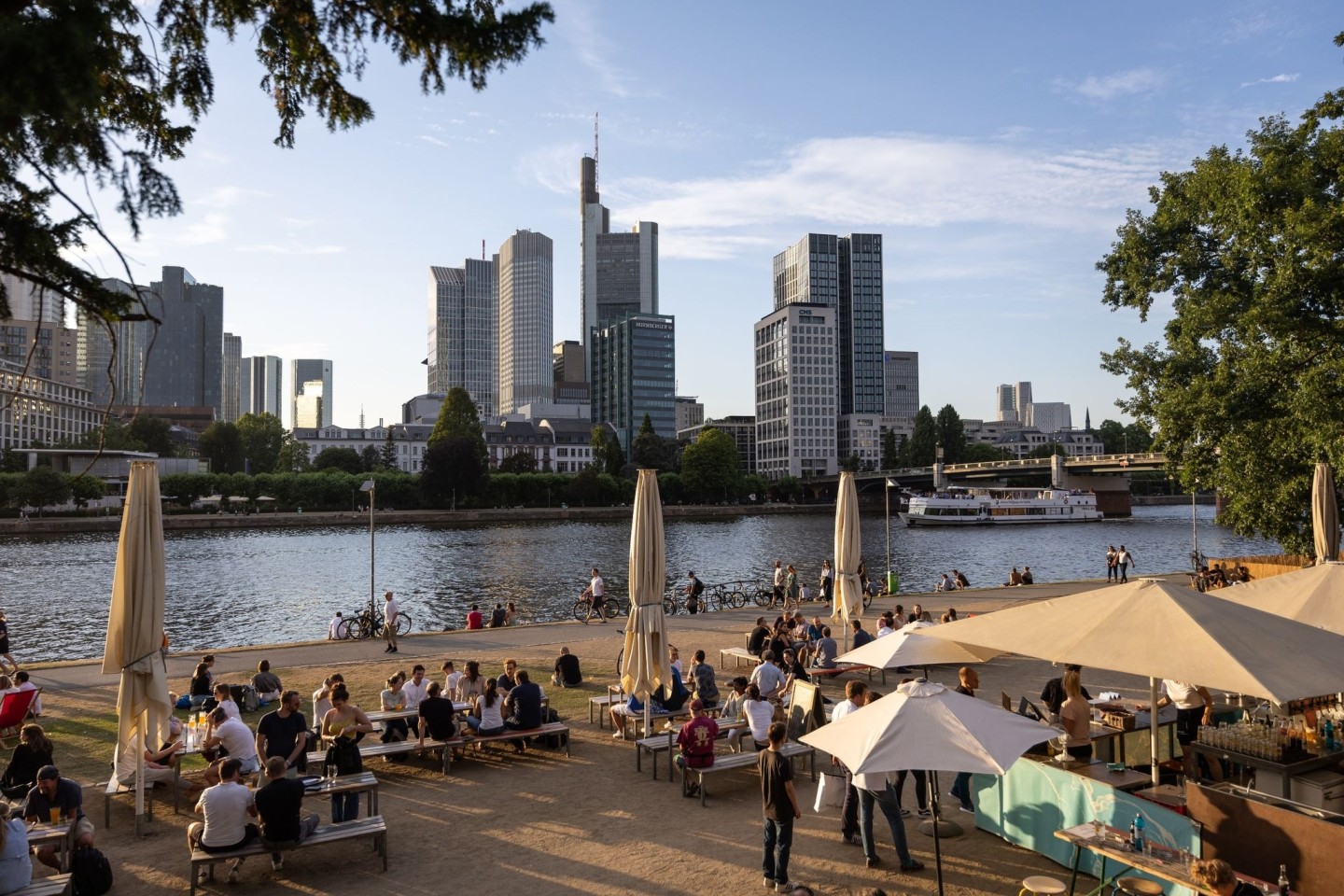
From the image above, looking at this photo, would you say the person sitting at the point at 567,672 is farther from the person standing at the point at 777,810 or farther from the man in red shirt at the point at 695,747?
the person standing at the point at 777,810

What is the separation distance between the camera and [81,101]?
4.02 meters

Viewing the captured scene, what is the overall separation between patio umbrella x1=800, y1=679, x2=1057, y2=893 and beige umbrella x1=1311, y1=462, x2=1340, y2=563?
13228mm

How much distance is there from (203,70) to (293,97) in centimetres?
60

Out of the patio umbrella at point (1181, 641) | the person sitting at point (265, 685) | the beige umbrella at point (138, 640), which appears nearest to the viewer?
the patio umbrella at point (1181, 641)

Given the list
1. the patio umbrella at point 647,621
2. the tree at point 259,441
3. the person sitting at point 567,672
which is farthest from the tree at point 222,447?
the patio umbrella at point 647,621

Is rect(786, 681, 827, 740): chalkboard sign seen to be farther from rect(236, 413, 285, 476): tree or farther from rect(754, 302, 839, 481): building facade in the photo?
rect(754, 302, 839, 481): building facade

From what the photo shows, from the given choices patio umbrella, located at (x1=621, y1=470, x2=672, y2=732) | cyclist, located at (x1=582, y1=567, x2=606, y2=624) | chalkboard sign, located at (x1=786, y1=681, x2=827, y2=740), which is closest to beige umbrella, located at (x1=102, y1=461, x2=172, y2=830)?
patio umbrella, located at (x1=621, y1=470, x2=672, y2=732)

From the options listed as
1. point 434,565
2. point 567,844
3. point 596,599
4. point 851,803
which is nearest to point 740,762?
point 851,803

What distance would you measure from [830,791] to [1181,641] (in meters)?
3.95

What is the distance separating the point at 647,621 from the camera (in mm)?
12188

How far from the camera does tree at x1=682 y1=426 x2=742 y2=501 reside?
12812 centimetres

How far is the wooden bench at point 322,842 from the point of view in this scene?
763 centimetres

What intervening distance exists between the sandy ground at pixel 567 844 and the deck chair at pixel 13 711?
347cm

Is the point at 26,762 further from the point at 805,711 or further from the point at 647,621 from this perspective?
the point at 805,711
